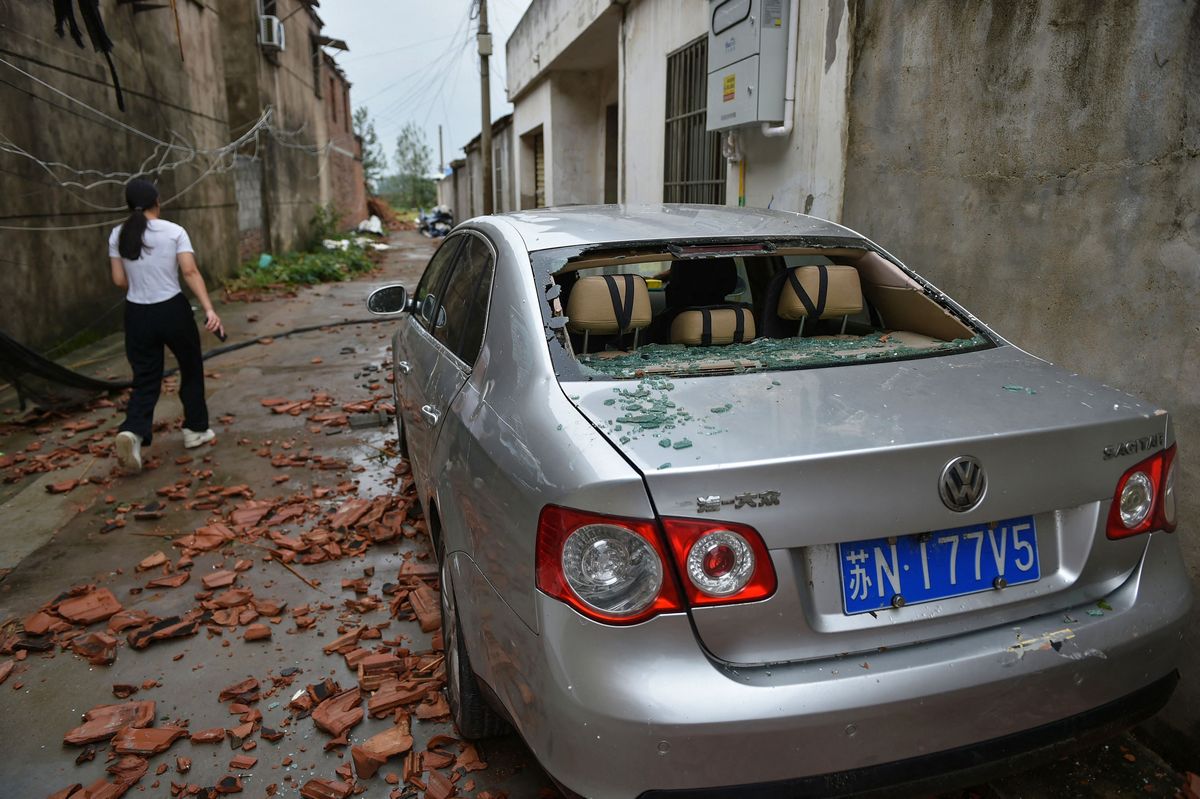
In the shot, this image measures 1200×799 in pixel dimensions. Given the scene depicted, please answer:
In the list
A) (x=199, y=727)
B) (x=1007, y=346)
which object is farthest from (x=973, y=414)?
(x=199, y=727)

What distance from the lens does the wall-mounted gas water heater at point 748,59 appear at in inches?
210

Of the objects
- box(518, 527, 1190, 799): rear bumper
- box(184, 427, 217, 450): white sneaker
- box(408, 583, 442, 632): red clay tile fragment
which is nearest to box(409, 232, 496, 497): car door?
box(408, 583, 442, 632): red clay tile fragment

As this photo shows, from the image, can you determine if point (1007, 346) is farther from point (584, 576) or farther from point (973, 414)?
point (584, 576)

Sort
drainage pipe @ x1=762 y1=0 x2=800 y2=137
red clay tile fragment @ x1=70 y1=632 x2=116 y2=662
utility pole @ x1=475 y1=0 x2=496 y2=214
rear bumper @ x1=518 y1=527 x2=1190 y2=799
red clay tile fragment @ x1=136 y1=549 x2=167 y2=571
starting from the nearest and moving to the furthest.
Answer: rear bumper @ x1=518 y1=527 x2=1190 y2=799 → red clay tile fragment @ x1=70 y1=632 x2=116 y2=662 → red clay tile fragment @ x1=136 y1=549 x2=167 y2=571 → drainage pipe @ x1=762 y1=0 x2=800 y2=137 → utility pole @ x1=475 y1=0 x2=496 y2=214

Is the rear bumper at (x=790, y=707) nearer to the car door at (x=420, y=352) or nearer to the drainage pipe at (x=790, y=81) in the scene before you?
the car door at (x=420, y=352)

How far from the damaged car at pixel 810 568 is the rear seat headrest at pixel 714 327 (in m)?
0.43

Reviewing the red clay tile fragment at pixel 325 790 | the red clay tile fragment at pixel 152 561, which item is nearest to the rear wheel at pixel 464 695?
the red clay tile fragment at pixel 325 790

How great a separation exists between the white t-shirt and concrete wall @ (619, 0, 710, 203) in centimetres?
461

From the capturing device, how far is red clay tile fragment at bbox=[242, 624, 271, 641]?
3.33 metres

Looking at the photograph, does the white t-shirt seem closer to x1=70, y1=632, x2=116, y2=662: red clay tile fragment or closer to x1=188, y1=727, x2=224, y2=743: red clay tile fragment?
x1=70, y1=632, x2=116, y2=662: red clay tile fragment

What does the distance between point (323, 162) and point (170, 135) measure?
45.7 feet

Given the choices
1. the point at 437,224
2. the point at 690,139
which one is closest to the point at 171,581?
the point at 690,139

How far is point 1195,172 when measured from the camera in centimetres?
265

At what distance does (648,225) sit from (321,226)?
20.9 m
